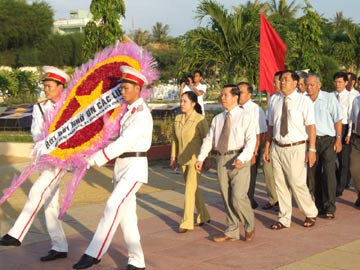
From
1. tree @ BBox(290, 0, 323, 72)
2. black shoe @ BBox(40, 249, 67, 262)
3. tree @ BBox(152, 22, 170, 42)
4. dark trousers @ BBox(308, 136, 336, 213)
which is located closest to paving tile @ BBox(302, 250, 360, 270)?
dark trousers @ BBox(308, 136, 336, 213)

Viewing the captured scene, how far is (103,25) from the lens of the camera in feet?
67.5

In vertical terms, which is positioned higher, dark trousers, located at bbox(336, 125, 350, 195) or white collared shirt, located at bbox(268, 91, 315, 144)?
white collared shirt, located at bbox(268, 91, 315, 144)

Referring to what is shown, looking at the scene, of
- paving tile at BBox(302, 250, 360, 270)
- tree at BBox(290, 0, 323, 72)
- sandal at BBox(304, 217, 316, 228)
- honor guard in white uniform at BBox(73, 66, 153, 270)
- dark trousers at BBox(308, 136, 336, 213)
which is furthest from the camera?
tree at BBox(290, 0, 323, 72)

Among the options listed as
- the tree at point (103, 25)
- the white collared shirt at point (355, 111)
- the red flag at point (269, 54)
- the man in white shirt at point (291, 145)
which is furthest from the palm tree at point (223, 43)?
the man in white shirt at point (291, 145)

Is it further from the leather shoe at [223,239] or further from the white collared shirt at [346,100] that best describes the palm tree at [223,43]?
the leather shoe at [223,239]

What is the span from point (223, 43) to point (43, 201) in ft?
44.8

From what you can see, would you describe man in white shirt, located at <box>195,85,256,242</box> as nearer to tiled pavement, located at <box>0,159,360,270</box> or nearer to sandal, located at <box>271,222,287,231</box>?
tiled pavement, located at <box>0,159,360,270</box>

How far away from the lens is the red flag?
10422 mm

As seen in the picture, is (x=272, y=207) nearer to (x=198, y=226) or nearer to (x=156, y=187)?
(x=198, y=226)

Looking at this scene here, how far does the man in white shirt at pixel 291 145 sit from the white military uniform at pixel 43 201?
2633 mm

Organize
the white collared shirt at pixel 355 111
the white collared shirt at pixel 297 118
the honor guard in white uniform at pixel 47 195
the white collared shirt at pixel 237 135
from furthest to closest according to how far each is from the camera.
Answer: the white collared shirt at pixel 355 111
the white collared shirt at pixel 297 118
the white collared shirt at pixel 237 135
the honor guard in white uniform at pixel 47 195

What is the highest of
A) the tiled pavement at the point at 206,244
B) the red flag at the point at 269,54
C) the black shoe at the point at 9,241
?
the red flag at the point at 269,54

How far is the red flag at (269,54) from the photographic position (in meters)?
10.4

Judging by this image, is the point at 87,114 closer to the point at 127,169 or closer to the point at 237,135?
the point at 127,169
